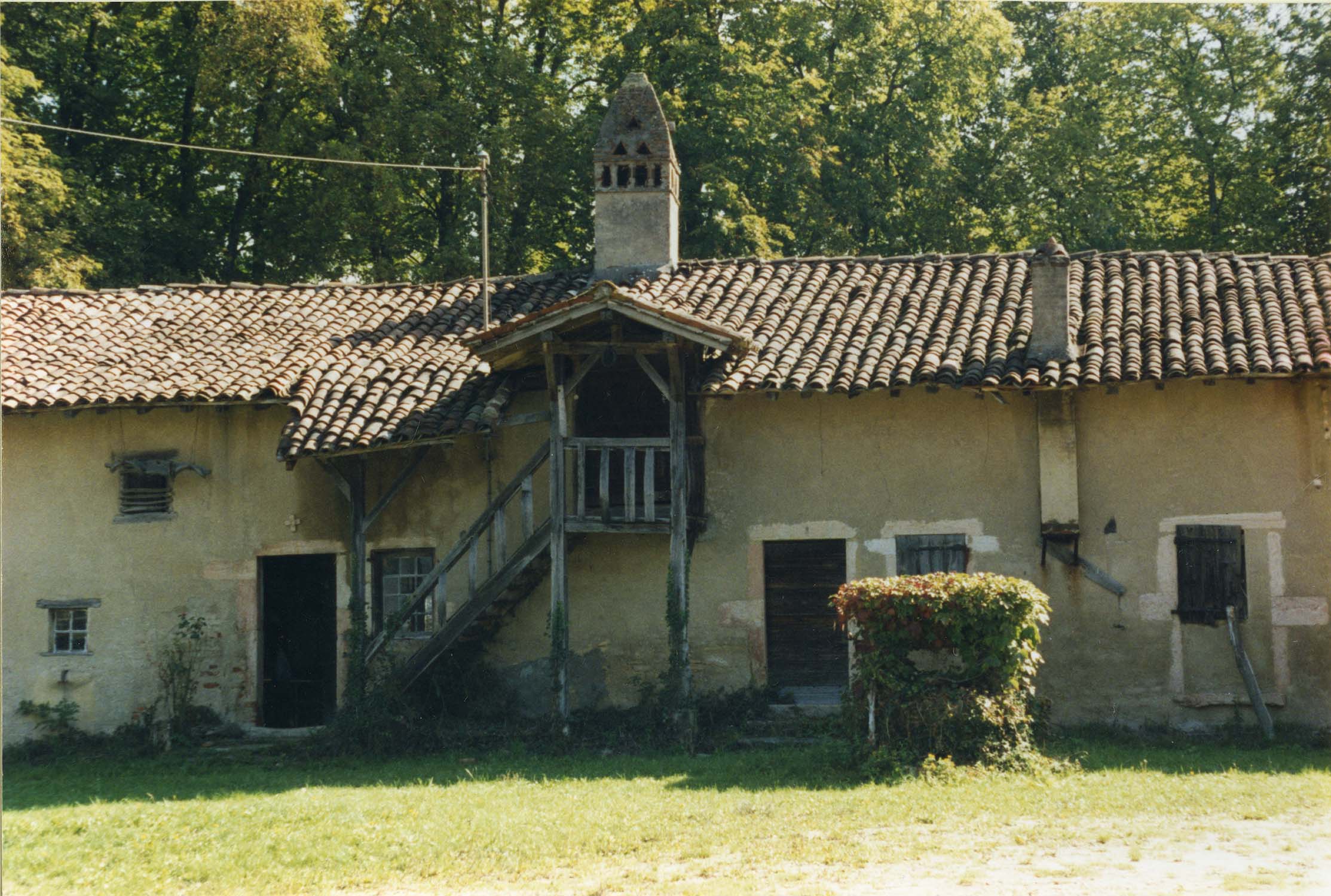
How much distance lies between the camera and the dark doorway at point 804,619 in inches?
632

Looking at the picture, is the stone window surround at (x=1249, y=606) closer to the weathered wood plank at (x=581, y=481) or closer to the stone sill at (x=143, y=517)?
the weathered wood plank at (x=581, y=481)

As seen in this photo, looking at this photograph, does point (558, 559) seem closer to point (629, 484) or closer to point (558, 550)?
point (558, 550)

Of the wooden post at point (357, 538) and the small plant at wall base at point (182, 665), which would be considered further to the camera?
the small plant at wall base at point (182, 665)

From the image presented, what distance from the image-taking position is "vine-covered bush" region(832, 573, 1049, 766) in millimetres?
12352

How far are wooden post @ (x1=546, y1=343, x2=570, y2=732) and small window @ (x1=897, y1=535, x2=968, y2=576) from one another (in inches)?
151

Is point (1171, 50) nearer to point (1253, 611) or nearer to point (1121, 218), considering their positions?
point (1121, 218)

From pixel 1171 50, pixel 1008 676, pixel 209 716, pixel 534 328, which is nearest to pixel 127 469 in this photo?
pixel 209 716

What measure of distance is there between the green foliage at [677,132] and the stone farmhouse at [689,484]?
8.34m

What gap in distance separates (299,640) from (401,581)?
165cm

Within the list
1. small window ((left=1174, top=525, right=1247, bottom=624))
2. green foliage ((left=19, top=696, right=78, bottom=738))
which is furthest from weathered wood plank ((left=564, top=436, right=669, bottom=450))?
green foliage ((left=19, top=696, right=78, bottom=738))

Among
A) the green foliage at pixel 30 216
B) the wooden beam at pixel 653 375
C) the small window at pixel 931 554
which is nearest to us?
the wooden beam at pixel 653 375

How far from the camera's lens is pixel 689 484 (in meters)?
15.8

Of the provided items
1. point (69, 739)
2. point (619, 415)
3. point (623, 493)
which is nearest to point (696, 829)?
point (623, 493)

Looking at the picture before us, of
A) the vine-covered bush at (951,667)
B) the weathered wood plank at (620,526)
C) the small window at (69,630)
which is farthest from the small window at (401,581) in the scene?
the vine-covered bush at (951,667)
